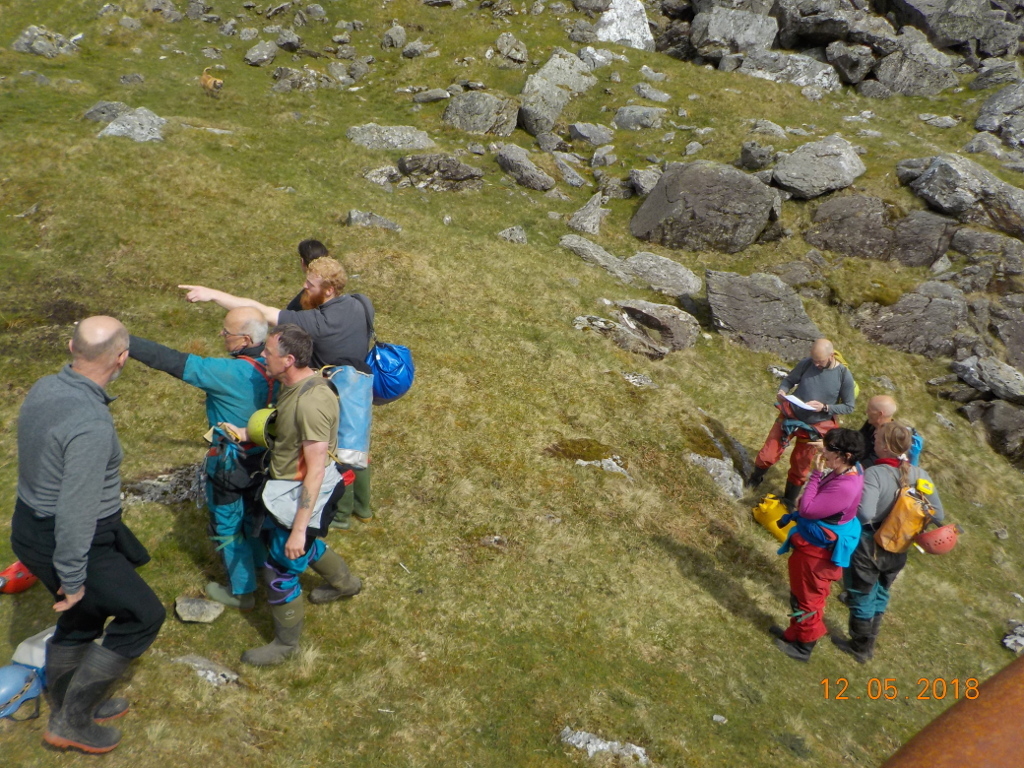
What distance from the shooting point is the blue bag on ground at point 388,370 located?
791 centimetres

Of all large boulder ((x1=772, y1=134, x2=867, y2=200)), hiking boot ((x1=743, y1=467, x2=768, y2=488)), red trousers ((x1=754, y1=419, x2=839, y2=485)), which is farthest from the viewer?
large boulder ((x1=772, y1=134, x2=867, y2=200))

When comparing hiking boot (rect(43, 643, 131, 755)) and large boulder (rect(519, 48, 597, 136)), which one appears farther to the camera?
large boulder (rect(519, 48, 597, 136))

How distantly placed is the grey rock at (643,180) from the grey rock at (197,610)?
2467 cm

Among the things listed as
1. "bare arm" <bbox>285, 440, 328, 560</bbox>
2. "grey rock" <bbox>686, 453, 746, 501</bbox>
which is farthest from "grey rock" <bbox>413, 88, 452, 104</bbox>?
"bare arm" <bbox>285, 440, 328, 560</bbox>

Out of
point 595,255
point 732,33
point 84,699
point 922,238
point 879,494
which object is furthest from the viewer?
point 732,33

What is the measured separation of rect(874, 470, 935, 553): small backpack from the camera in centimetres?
782

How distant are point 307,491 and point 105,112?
1010 inches

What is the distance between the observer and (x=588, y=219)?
24844 mm

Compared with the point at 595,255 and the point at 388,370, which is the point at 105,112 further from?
the point at 388,370

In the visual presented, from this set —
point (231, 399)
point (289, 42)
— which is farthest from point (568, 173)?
point (231, 399)

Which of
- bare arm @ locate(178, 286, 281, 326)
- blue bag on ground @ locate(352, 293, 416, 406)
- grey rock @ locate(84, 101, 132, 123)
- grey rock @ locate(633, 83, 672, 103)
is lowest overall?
grey rock @ locate(633, 83, 672, 103)

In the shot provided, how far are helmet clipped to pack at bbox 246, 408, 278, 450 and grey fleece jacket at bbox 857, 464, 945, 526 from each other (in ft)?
23.9
